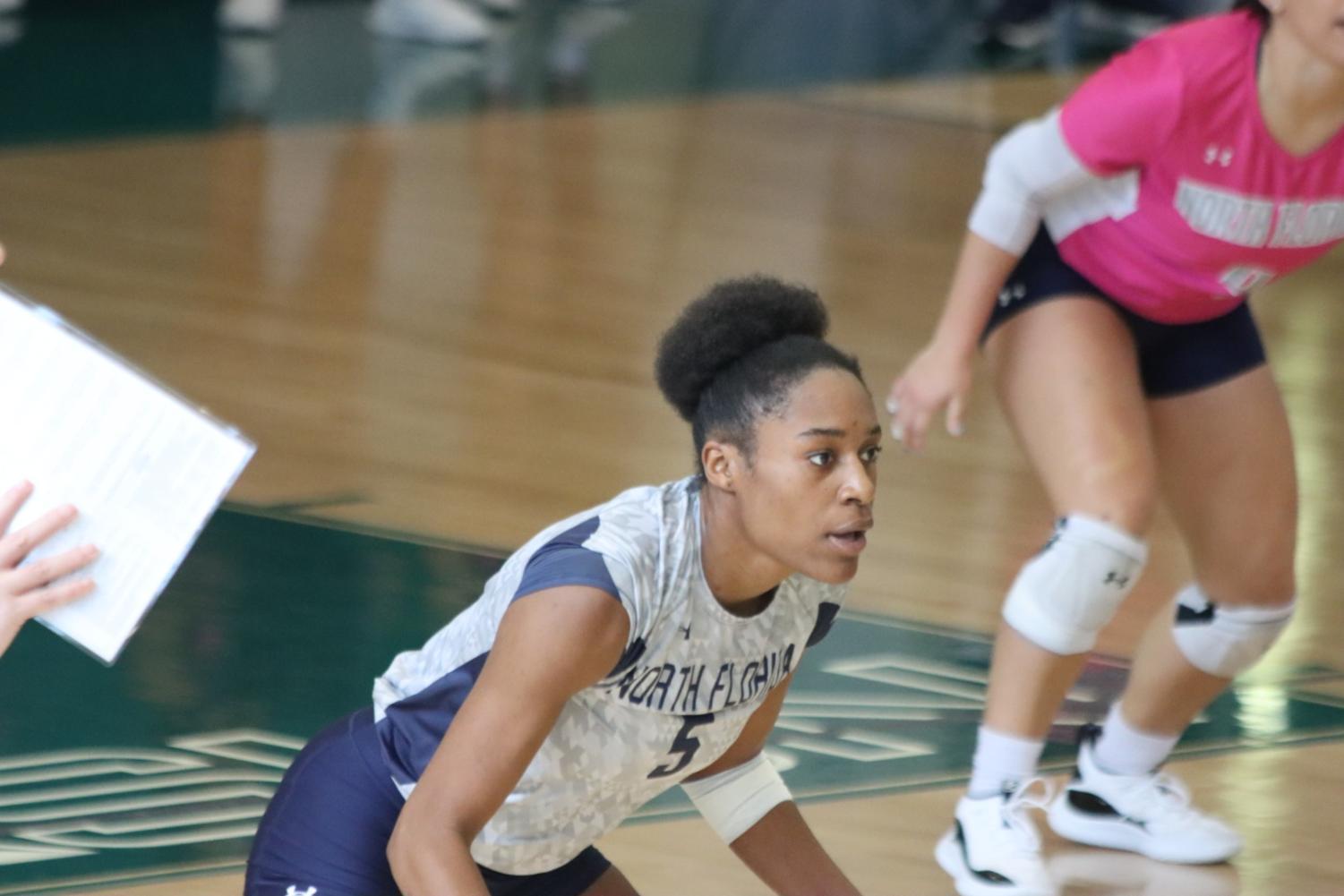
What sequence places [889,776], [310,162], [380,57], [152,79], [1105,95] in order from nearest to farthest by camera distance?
[1105,95] < [889,776] < [310,162] < [152,79] < [380,57]

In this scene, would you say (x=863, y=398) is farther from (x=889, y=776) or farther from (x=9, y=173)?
(x=9, y=173)

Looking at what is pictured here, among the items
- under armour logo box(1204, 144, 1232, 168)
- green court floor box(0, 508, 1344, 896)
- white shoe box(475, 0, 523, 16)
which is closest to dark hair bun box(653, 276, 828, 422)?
under armour logo box(1204, 144, 1232, 168)

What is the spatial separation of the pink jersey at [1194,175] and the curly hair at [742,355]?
71 centimetres

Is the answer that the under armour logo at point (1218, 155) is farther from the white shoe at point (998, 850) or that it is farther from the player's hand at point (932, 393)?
the white shoe at point (998, 850)

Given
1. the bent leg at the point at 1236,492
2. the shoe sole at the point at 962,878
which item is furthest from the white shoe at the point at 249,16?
the shoe sole at the point at 962,878

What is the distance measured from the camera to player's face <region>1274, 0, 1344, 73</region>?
8.80ft

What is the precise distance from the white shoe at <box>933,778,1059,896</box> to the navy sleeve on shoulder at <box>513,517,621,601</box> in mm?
965

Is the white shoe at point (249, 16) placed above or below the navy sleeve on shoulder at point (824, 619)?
→ below

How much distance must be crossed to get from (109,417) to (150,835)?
1.15 metres

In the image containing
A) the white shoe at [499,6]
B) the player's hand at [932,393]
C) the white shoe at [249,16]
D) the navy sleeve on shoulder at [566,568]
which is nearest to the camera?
the navy sleeve on shoulder at [566,568]

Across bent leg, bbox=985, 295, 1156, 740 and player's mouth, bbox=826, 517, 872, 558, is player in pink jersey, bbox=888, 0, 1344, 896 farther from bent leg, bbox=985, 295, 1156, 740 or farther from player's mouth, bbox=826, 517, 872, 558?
player's mouth, bbox=826, 517, 872, 558

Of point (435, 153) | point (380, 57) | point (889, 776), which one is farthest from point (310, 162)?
point (889, 776)

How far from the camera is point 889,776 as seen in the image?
11.0 feet

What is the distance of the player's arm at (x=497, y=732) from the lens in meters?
2.06
